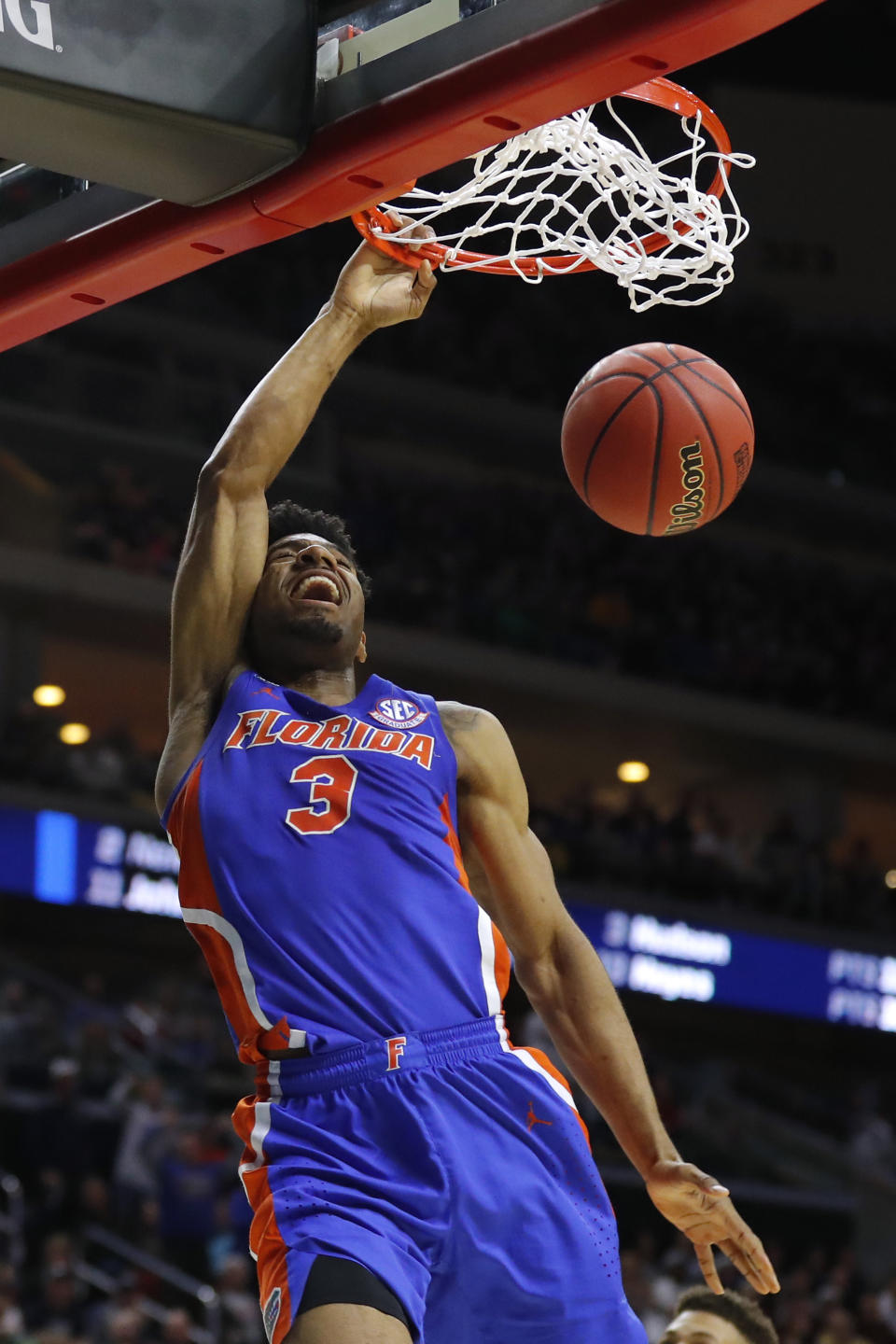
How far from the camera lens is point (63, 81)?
2.69m

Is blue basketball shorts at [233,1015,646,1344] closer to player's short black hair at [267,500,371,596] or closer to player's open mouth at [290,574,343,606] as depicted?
player's open mouth at [290,574,343,606]

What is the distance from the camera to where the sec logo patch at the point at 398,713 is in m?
3.30

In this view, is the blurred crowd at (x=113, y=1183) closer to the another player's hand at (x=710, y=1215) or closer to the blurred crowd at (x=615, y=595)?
the another player's hand at (x=710, y=1215)

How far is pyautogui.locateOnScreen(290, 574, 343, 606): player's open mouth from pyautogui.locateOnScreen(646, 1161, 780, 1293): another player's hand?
3.81 feet

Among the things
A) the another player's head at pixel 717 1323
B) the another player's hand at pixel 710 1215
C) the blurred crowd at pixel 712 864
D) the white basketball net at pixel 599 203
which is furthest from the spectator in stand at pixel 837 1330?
the white basketball net at pixel 599 203

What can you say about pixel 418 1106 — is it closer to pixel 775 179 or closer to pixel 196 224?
pixel 196 224

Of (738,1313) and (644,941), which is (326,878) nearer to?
(738,1313)

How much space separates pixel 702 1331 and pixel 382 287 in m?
2.14

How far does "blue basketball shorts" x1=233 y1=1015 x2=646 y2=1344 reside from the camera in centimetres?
280

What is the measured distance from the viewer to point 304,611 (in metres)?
3.34

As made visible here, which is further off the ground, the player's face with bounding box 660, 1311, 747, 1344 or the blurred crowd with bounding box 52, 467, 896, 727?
the player's face with bounding box 660, 1311, 747, 1344

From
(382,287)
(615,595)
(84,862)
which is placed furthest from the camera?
(615,595)

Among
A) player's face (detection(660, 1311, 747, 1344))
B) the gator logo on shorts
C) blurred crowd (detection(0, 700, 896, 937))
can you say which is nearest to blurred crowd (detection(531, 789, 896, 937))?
blurred crowd (detection(0, 700, 896, 937))

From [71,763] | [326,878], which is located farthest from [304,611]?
[71,763]
